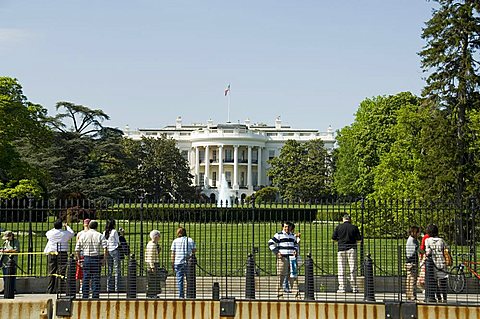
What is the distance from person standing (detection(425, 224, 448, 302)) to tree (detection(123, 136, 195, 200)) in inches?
2777

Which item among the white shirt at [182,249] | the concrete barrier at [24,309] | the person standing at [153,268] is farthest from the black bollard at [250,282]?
the concrete barrier at [24,309]

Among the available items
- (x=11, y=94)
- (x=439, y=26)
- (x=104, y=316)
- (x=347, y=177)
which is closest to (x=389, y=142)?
(x=347, y=177)

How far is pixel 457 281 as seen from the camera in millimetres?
16547

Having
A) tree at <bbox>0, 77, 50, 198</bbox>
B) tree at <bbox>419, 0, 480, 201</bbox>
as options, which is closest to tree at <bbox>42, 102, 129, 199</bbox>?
tree at <bbox>0, 77, 50, 198</bbox>

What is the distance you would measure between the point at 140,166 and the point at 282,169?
738 inches

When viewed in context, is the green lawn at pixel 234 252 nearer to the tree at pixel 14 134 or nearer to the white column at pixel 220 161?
the tree at pixel 14 134

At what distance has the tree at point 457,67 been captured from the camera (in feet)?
112

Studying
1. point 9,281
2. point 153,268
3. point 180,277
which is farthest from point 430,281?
point 9,281

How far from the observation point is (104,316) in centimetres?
1436

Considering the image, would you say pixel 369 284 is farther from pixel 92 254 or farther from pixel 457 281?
pixel 92 254

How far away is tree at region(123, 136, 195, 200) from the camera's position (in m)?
86.4

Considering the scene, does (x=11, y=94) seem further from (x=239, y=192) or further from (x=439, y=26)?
(x=239, y=192)

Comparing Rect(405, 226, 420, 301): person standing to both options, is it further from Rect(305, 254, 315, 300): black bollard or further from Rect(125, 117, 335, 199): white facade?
Rect(125, 117, 335, 199): white facade

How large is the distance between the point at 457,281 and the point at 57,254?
8.55 metres
